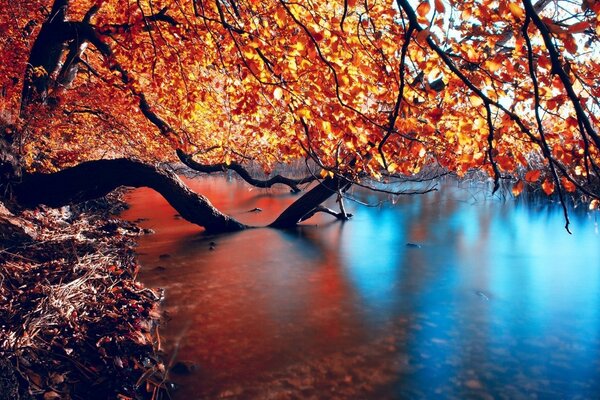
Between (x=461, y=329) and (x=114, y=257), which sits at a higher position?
(x=114, y=257)

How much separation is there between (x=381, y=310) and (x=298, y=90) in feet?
14.4

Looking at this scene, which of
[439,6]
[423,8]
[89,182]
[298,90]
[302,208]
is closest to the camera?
[439,6]

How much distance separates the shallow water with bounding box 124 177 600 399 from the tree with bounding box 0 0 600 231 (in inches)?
78.6

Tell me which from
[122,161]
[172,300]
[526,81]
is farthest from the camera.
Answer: [122,161]

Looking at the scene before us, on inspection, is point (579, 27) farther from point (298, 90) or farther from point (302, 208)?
point (302, 208)

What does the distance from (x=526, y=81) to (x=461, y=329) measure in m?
3.87

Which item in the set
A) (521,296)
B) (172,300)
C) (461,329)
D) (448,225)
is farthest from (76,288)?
(448,225)

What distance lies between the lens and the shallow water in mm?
5035

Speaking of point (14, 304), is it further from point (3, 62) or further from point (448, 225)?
point (448, 225)

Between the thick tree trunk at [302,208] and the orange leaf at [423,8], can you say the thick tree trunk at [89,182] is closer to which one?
the thick tree trunk at [302,208]

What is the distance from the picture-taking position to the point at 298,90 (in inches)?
176

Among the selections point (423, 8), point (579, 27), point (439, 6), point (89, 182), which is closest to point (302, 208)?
point (89, 182)

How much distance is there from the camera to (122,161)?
9312 mm

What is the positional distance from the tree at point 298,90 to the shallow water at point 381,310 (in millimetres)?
1997
